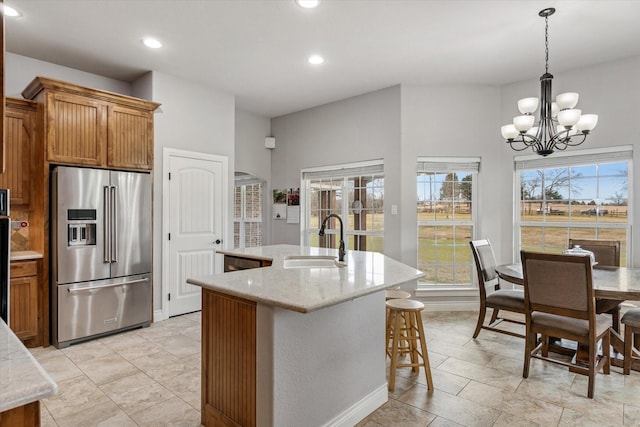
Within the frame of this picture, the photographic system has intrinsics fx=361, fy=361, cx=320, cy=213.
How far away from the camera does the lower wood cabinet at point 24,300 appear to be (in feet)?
10.6

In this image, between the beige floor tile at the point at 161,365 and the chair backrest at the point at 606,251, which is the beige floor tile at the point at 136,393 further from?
the chair backrest at the point at 606,251

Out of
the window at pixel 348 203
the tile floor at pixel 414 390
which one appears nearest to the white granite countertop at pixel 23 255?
the tile floor at pixel 414 390

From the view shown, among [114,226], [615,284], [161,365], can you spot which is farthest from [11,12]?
[615,284]

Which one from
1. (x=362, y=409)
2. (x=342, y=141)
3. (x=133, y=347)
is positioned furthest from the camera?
(x=342, y=141)

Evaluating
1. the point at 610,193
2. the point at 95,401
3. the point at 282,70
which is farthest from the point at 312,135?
the point at 95,401

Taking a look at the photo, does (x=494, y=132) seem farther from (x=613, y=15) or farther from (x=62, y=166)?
(x=62, y=166)

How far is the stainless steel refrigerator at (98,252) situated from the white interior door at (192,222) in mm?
393

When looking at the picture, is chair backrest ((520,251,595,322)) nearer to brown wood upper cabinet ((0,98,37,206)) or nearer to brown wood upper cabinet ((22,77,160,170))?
brown wood upper cabinet ((22,77,160,170))

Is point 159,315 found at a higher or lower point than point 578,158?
lower

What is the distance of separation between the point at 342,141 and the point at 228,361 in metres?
3.93

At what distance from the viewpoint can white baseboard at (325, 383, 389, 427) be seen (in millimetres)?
2083

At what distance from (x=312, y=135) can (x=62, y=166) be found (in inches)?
133

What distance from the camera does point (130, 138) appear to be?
3.89 metres

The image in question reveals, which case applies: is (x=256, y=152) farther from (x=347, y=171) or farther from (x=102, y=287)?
(x=102, y=287)
